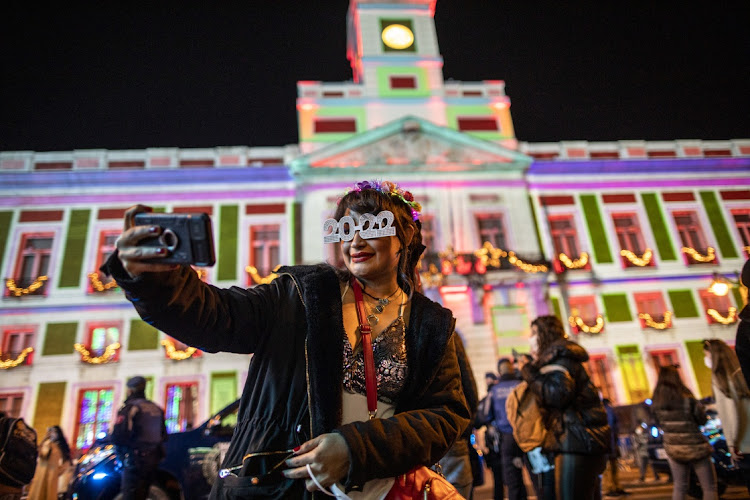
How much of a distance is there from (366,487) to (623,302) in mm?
19217

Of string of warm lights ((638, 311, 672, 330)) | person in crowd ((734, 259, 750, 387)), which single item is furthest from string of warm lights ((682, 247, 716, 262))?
person in crowd ((734, 259, 750, 387))

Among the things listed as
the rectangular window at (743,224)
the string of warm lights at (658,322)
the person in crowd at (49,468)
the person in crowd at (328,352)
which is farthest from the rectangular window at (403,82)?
the person in crowd at (328,352)

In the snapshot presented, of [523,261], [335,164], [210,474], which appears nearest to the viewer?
[210,474]

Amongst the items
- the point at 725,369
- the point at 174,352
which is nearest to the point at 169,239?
the point at 725,369

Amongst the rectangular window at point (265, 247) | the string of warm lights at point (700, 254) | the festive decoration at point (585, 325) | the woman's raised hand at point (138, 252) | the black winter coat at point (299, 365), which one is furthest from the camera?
the string of warm lights at point (700, 254)

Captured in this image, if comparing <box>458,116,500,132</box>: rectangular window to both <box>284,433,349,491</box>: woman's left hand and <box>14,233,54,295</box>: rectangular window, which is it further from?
<box>284,433,349,491</box>: woman's left hand

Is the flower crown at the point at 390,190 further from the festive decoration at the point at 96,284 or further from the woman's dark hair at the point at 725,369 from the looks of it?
the festive decoration at the point at 96,284

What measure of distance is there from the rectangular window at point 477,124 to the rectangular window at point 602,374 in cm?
1028

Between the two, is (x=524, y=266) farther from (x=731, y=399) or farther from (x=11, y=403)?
(x=11, y=403)

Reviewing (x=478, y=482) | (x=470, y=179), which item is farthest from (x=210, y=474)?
(x=470, y=179)

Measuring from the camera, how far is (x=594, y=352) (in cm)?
1703

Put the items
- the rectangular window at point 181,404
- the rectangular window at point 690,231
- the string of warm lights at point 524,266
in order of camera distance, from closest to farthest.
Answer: the rectangular window at point 181,404, the string of warm lights at point 524,266, the rectangular window at point 690,231

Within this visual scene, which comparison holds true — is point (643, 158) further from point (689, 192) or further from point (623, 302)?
point (623, 302)

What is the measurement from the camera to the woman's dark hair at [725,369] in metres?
4.56
